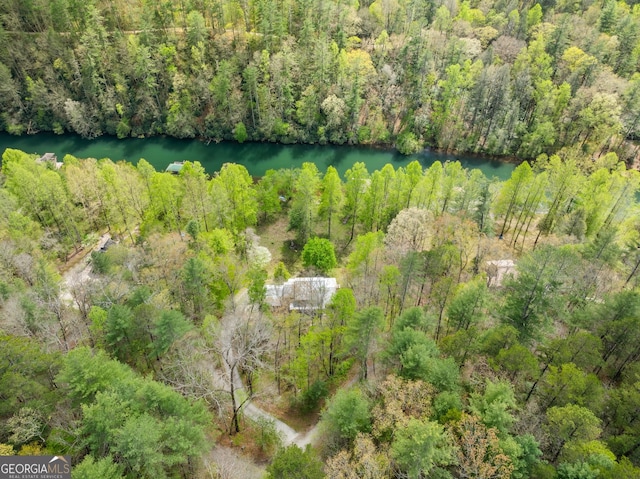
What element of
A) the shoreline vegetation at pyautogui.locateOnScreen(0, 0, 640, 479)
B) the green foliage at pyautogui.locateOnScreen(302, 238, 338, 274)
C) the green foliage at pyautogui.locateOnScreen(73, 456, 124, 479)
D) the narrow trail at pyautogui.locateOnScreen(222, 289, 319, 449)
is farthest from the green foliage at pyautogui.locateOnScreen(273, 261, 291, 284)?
the green foliage at pyautogui.locateOnScreen(73, 456, 124, 479)

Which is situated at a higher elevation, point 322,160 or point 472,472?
point 472,472

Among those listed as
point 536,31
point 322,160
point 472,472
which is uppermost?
point 536,31

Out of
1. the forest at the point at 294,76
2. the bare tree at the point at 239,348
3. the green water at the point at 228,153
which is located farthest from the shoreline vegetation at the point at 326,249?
the green water at the point at 228,153

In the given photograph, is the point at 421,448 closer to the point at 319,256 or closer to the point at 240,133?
the point at 319,256

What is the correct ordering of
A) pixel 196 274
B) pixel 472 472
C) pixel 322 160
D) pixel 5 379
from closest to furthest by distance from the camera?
pixel 472 472 < pixel 5 379 < pixel 196 274 < pixel 322 160

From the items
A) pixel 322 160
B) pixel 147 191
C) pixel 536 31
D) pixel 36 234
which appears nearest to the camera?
pixel 36 234

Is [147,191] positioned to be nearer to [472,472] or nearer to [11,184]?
[11,184]

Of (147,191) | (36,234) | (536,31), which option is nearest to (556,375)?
(147,191)
